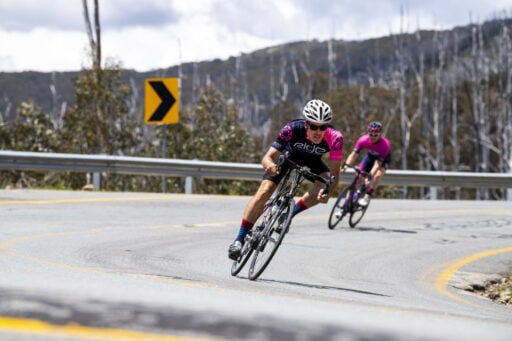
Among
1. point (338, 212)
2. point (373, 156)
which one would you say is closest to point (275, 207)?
point (338, 212)

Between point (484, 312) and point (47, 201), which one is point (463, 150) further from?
point (484, 312)

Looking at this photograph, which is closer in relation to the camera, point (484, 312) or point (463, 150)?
point (484, 312)

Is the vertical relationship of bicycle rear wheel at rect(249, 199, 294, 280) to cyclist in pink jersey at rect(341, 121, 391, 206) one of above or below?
below

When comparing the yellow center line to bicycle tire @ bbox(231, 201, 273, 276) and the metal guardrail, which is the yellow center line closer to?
bicycle tire @ bbox(231, 201, 273, 276)

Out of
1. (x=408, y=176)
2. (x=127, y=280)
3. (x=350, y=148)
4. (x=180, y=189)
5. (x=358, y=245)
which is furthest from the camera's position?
(x=350, y=148)

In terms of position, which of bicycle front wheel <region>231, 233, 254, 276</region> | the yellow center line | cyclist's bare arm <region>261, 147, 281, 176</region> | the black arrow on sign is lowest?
the yellow center line

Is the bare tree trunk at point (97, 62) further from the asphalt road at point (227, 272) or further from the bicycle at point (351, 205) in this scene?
the bicycle at point (351, 205)

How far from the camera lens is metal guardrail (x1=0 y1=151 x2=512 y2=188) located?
1988 cm

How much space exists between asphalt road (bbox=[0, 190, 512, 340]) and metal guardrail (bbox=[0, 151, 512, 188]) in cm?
221

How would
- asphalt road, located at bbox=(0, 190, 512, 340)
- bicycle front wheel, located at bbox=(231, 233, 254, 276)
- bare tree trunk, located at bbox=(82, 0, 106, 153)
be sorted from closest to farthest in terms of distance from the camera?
asphalt road, located at bbox=(0, 190, 512, 340) < bicycle front wheel, located at bbox=(231, 233, 254, 276) < bare tree trunk, located at bbox=(82, 0, 106, 153)

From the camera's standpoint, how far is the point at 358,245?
12812mm

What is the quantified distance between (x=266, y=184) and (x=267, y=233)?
499mm

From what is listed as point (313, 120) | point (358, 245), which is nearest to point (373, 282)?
point (313, 120)

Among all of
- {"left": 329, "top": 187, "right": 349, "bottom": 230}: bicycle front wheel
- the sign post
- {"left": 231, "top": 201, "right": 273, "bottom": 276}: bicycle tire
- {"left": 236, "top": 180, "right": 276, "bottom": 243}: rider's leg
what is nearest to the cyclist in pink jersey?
{"left": 329, "top": 187, "right": 349, "bottom": 230}: bicycle front wheel
